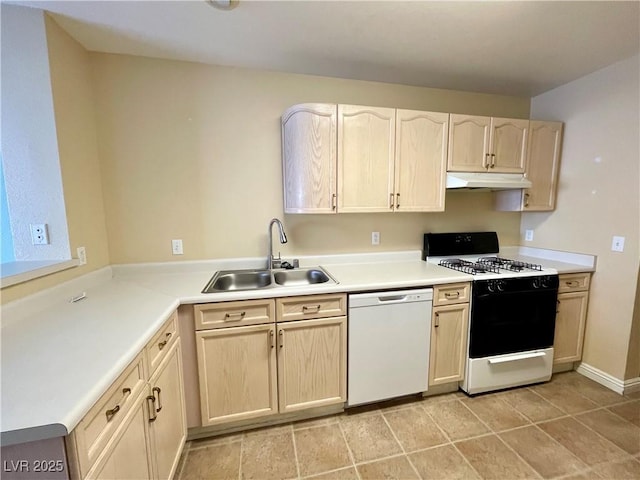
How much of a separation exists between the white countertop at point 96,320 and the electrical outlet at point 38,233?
269 millimetres

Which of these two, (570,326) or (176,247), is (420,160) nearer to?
(570,326)

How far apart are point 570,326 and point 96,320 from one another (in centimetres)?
322

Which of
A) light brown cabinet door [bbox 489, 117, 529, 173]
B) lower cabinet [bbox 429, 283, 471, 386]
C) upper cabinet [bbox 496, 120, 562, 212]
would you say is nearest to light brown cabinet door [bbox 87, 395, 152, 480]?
lower cabinet [bbox 429, 283, 471, 386]

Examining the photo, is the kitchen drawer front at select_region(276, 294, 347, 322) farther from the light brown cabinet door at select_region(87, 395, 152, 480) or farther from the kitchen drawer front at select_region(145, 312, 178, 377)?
the light brown cabinet door at select_region(87, 395, 152, 480)

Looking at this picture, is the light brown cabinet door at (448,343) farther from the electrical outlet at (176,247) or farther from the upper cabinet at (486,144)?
the electrical outlet at (176,247)

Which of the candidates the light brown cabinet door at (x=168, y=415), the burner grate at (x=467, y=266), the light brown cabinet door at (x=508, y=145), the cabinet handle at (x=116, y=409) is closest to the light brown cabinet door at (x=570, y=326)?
the burner grate at (x=467, y=266)

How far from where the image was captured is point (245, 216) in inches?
88.0

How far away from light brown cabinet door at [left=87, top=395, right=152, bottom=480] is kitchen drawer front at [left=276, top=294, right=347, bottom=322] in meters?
0.79


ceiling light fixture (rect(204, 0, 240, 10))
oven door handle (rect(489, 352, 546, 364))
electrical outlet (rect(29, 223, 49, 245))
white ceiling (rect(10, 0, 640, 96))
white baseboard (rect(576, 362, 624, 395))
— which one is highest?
white ceiling (rect(10, 0, 640, 96))

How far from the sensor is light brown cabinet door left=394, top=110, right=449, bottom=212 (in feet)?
6.95

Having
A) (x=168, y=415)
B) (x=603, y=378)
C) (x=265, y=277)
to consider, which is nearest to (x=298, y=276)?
(x=265, y=277)

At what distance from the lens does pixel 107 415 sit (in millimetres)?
890

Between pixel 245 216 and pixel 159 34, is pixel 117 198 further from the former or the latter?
pixel 159 34

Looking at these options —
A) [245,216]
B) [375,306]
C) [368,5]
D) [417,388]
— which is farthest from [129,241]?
[417,388]
